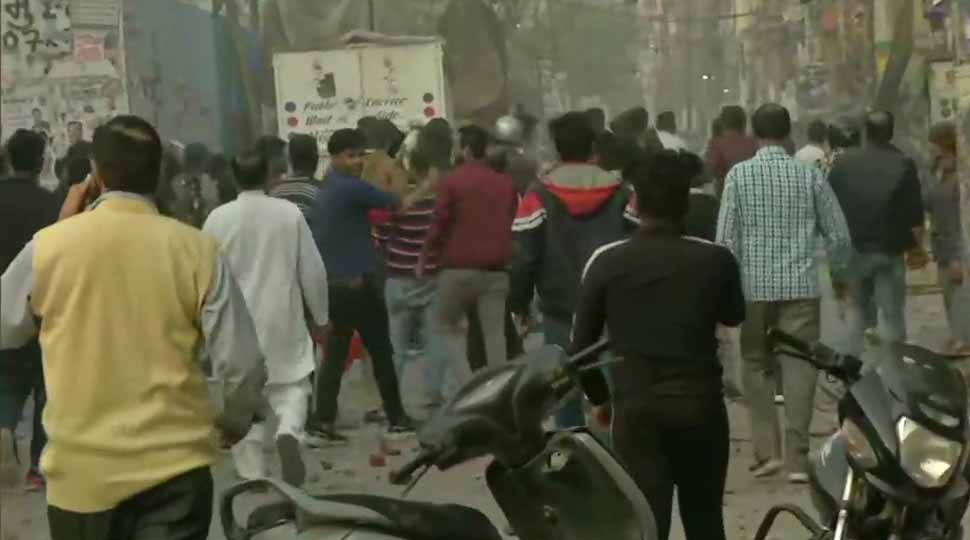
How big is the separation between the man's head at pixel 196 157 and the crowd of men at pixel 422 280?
0.03 meters

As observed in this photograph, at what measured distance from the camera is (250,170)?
8.51 m

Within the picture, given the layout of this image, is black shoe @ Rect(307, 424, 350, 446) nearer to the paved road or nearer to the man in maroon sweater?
the paved road

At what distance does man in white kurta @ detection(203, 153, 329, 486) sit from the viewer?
837 cm

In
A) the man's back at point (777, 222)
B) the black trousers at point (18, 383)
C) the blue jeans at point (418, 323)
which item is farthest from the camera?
the blue jeans at point (418, 323)

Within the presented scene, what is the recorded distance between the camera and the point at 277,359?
330 inches

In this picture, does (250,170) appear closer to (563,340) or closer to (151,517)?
(563,340)

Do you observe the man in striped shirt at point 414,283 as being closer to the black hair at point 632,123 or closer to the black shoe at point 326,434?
the black shoe at point 326,434

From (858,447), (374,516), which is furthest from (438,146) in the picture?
(374,516)

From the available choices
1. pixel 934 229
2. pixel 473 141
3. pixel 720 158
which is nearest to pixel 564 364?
pixel 473 141

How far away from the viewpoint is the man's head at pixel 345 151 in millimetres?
10297

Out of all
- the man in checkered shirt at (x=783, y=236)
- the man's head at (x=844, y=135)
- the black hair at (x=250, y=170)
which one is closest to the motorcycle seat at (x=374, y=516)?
the black hair at (x=250, y=170)

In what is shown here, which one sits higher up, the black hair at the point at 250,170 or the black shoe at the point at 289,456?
the black hair at the point at 250,170

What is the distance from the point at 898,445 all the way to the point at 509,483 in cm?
91

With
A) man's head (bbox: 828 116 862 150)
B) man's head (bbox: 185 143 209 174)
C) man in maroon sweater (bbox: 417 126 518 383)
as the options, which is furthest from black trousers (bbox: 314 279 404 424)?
man's head (bbox: 828 116 862 150)
